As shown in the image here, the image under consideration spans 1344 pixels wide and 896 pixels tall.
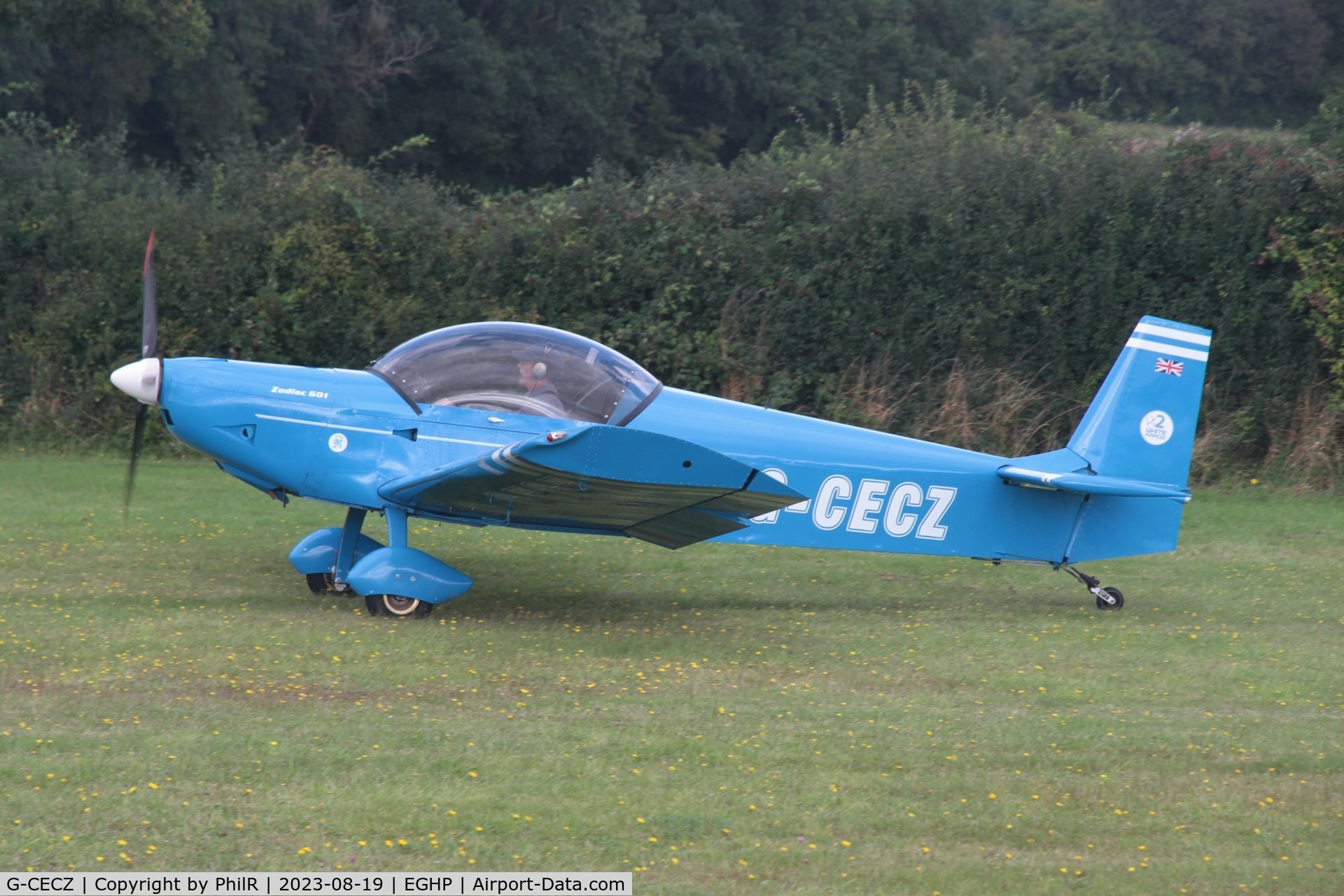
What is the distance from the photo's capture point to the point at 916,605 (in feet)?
29.6

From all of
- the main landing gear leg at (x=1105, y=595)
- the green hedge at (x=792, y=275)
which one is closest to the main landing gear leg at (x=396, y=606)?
the main landing gear leg at (x=1105, y=595)

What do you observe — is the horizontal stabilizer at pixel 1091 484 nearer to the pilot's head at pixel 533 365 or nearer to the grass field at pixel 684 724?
the grass field at pixel 684 724

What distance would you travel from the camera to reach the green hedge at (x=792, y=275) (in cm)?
1449

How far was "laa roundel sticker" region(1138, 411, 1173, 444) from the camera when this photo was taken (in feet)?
27.9

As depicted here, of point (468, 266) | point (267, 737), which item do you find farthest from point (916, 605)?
point (468, 266)

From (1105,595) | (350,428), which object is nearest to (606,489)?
(350,428)

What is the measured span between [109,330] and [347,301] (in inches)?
114

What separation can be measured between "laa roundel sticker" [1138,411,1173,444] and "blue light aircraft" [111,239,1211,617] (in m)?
0.01

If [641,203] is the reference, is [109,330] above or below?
below

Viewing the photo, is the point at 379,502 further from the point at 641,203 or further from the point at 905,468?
the point at 641,203

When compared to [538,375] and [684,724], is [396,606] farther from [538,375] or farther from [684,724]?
[684,724]
